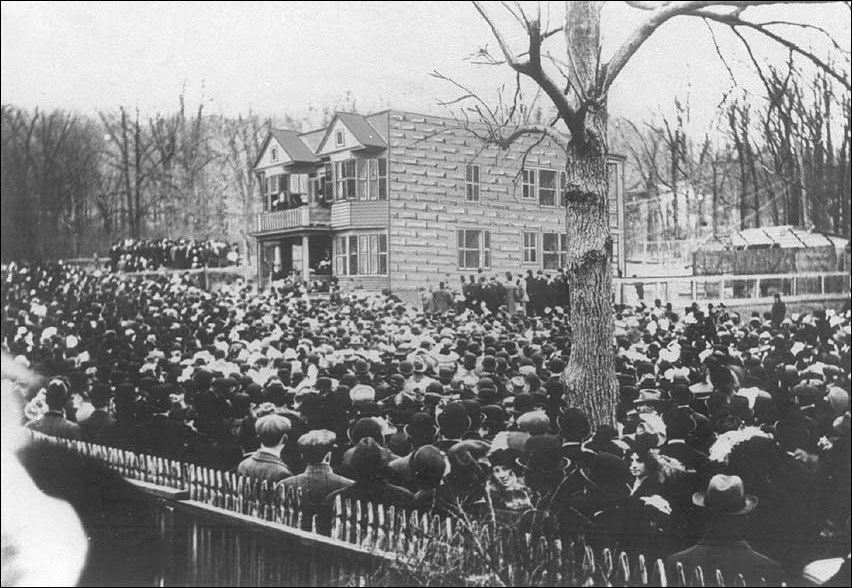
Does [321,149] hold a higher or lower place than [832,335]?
higher

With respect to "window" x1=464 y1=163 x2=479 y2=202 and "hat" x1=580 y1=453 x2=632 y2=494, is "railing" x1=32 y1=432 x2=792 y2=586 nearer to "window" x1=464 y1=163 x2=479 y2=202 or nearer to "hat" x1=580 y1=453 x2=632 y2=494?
"hat" x1=580 y1=453 x2=632 y2=494

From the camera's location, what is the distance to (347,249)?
9.82ft

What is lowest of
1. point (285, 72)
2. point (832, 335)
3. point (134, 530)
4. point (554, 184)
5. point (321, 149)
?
point (134, 530)

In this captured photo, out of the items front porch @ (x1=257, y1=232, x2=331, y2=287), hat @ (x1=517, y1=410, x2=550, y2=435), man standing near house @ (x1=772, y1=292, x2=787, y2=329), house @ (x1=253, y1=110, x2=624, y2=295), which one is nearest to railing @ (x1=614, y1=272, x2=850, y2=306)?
man standing near house @ (x1=772, y1=292, x2=787, y2=329)

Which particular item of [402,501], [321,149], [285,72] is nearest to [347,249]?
[321,149]

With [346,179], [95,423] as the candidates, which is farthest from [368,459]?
[95,423]

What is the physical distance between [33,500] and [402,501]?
1.78 meters

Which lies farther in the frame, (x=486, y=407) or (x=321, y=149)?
(x=321, y=149)

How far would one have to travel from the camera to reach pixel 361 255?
2.99m

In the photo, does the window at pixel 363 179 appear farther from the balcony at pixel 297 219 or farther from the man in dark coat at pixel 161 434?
the man in dark coat at pixel 161 434

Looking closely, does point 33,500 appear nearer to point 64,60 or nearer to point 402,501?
point 402,501

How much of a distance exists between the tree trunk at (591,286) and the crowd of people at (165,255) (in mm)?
1640

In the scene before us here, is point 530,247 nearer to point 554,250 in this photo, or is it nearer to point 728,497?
point 554,250

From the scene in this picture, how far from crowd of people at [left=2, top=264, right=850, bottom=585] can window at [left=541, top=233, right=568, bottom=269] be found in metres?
0.18
